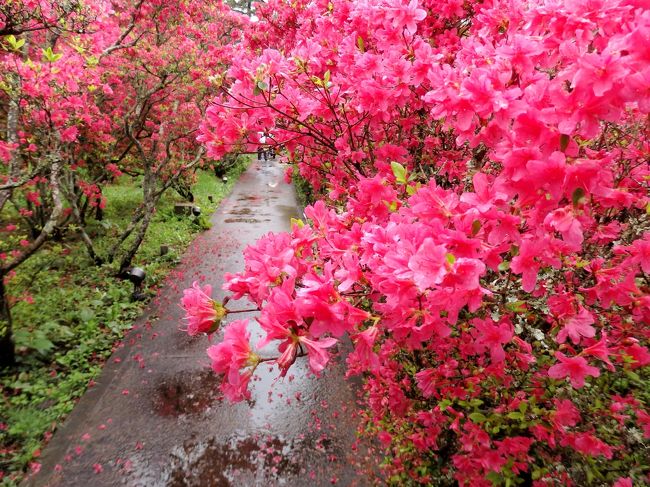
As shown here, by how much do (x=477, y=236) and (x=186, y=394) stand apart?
4.20 metres

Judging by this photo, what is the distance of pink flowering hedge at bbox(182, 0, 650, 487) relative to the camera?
3.63 feet

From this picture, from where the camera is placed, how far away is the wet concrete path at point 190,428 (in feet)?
11.1

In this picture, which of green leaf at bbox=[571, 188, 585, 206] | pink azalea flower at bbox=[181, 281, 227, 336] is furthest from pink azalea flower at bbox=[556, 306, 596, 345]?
pink azalea flower at bbox=[181, 281, 227, 336]

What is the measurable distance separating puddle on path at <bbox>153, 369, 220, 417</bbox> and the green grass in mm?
911

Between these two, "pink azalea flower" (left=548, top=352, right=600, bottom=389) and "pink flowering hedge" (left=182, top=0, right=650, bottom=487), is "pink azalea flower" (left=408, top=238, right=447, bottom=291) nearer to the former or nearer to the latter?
"pink flowering hedge" (left=182, top=0, right=650, bottom=487)

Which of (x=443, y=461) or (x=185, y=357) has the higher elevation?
(x=443, y=461)

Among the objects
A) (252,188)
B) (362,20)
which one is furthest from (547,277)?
(252,188)

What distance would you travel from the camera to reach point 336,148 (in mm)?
2730

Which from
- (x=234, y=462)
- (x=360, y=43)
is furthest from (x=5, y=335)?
(x=360, y=43)

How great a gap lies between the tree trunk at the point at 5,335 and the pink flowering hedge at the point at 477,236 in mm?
3640

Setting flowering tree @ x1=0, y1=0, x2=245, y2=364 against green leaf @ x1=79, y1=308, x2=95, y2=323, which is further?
green leaf @ x1=79, y1=308, x2=95, y2=323

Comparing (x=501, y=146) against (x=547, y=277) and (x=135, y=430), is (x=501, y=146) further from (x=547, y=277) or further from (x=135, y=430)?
(x=135, y=430)

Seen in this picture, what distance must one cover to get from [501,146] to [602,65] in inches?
14.2

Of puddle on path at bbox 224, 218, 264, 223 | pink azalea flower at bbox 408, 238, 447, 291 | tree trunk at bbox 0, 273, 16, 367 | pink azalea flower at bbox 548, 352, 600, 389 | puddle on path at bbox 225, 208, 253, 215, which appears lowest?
puddle on path at bbox 225, 208, 253, 215
